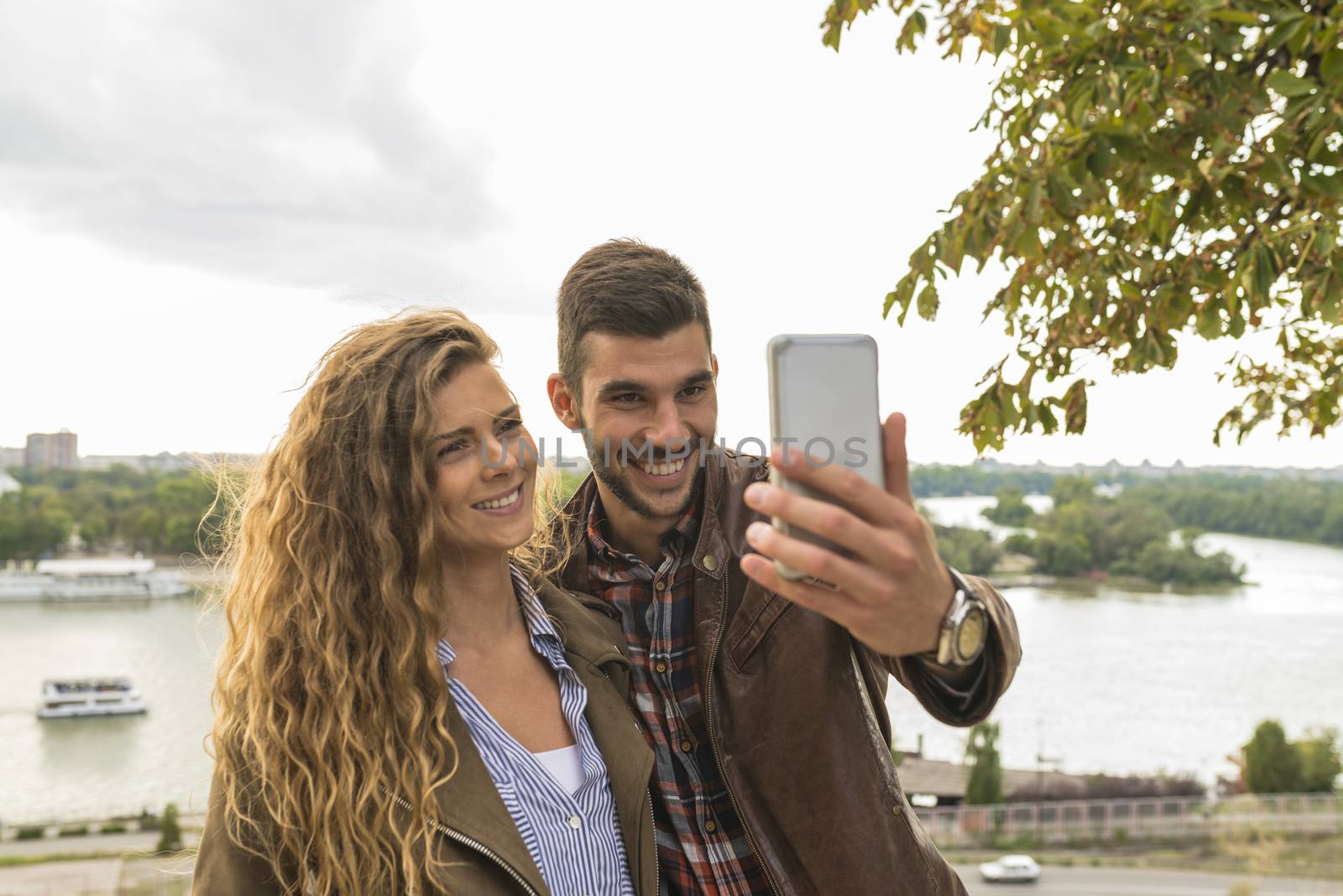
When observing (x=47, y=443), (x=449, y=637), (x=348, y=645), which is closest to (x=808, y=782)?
(x=449, y=637)

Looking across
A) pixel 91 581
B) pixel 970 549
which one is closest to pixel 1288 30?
pixel 970 549

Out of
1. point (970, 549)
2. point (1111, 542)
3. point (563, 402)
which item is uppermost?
point (563, 402)

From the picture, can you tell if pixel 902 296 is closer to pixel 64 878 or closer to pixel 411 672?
pixel 411 672

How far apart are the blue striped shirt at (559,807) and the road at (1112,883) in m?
25.6

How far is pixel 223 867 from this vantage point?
5.59 ft

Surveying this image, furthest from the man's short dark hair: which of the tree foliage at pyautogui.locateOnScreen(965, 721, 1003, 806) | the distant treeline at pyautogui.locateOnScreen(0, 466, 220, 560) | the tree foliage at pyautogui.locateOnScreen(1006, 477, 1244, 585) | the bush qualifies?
the tree foliage at pyautogui.locateOnScreen(1006, 477, 1244, 585)

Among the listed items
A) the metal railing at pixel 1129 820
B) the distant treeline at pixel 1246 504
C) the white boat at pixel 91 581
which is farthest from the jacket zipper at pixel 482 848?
the distant treeline at pixel 1246 504

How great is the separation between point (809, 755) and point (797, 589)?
3.47 ft

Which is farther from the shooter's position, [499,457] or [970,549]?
[970,549]

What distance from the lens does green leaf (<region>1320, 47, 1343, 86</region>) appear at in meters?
2.25

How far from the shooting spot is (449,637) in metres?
2.16

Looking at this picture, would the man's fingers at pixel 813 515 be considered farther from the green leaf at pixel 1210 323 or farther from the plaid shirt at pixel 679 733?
the green leaf at pixel 1210 323

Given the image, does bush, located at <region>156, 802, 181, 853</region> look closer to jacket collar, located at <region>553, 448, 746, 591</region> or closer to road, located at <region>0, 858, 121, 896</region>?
road, located at <region>0, 858, 121, 896</region>

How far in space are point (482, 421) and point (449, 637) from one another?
0.50m
